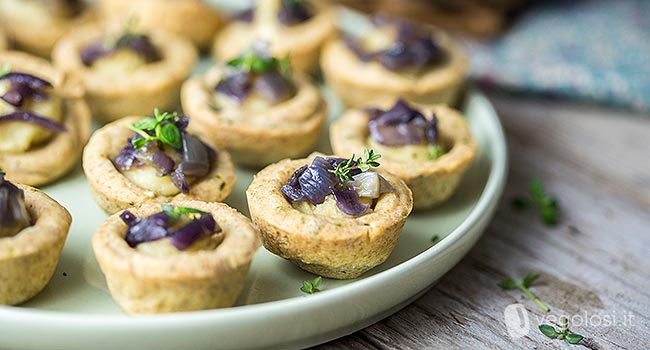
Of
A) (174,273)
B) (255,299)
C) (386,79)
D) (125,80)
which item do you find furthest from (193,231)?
(386,79)

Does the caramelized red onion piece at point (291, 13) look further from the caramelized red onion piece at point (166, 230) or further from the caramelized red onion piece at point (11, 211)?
the caramelized red onion piece at point (11, 211)

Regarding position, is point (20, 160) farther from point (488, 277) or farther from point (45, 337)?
point (488, 277)

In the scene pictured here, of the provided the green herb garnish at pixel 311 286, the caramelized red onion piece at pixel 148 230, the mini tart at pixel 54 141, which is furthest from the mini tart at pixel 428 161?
the mini tart at pixel 54 141

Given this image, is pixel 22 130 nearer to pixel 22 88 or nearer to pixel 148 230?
pixel 22 88

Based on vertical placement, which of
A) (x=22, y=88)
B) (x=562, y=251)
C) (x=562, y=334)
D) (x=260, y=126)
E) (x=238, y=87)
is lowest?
(x=562, y=251)

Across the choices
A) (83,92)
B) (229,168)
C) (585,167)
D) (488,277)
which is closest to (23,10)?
(83,92)

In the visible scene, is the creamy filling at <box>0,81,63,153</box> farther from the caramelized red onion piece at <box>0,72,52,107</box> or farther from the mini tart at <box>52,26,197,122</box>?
the mini tart at <box>52,26,197,122</box>
